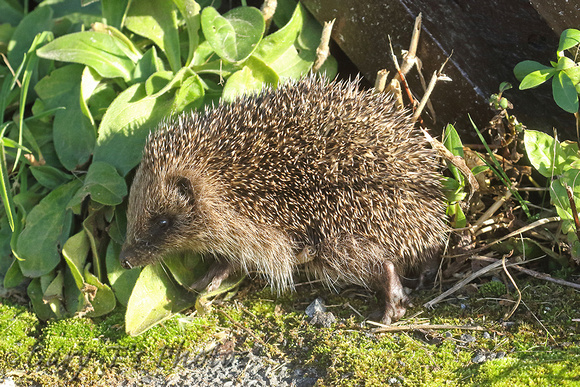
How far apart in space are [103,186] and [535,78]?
9.92ft

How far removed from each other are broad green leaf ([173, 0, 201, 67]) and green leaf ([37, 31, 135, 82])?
53 cm

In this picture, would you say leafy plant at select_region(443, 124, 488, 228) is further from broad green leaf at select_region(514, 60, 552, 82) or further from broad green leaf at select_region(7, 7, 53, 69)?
broad green leaf at select_region(7, 7, 53, 69)

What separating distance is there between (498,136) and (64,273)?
3.33 meters

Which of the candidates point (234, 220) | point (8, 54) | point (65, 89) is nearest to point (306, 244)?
point (234, 220)

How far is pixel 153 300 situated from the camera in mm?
4094

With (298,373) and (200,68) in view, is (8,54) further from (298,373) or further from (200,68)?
(298,373)

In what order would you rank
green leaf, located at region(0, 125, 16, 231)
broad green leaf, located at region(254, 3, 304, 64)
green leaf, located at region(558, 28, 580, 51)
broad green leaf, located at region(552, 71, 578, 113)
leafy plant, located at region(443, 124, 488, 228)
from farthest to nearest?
broad green leaf, located at region(254, 3, 304, 64)
green leaf, located at region(0, 125, 16, 231)
leafy plant, located at region(443, 124, 488, 228)
broad green leaf, located at region(552, 71, 578, 113)
green leaf, located at region(558, 28, 580, 51)

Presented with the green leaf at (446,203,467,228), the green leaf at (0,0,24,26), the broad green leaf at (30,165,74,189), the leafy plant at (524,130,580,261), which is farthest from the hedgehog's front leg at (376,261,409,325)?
the green leaf at (0,0,24,26)

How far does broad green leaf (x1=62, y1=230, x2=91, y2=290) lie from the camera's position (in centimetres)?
414

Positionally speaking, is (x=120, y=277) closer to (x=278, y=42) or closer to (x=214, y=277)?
(x=214, y=277)

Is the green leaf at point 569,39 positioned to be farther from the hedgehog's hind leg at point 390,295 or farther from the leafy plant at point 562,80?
the hedgehog's hind leg at point 390,295

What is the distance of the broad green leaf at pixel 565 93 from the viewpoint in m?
3.64

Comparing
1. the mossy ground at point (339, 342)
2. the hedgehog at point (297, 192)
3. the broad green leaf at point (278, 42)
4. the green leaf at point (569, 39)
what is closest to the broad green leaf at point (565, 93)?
the green leaf at point (569, 39)

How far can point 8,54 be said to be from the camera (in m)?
5.29
